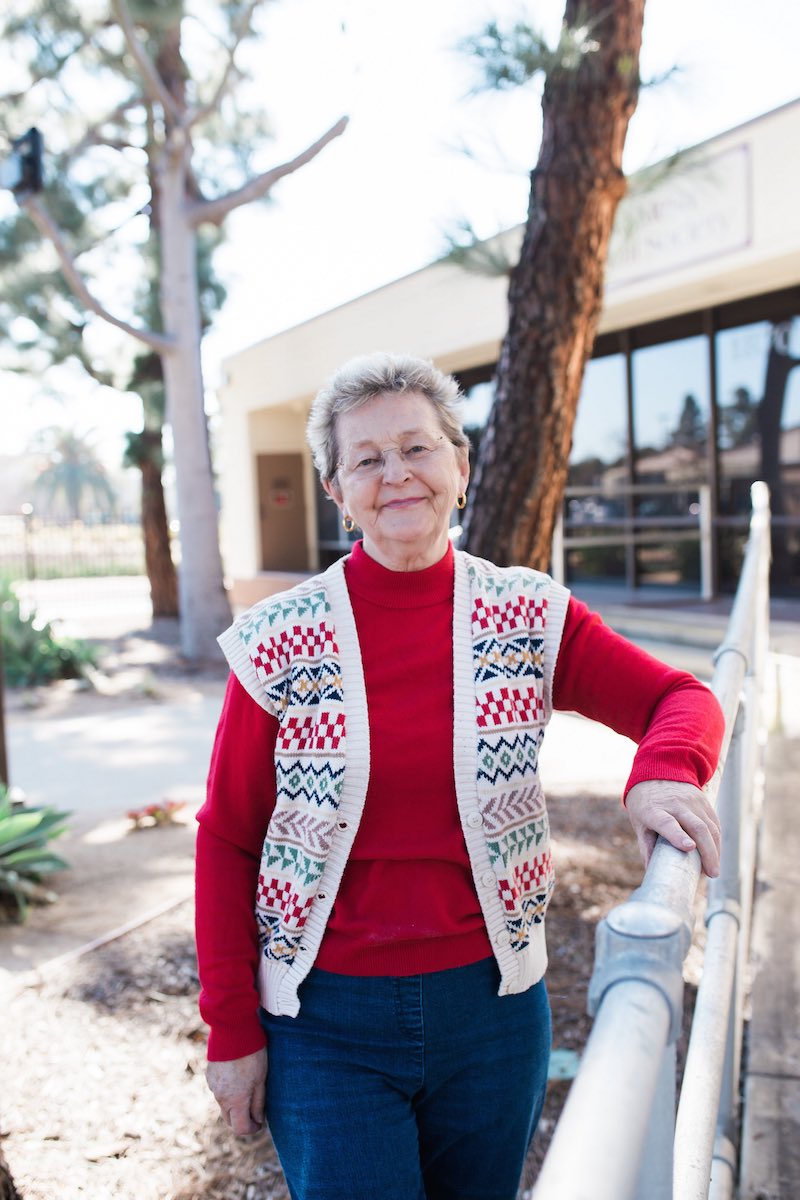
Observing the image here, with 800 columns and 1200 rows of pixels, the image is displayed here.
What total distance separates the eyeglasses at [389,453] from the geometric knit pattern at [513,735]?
21cm

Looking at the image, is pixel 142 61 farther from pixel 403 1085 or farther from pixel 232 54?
pixel 403 1085

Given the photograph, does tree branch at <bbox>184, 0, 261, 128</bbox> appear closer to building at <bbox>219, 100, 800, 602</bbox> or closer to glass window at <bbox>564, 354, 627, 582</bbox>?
building at <bbox>219, 100, 800, 602</bbox>

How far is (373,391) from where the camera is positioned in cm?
170

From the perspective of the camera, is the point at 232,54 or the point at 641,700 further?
the point at 232,54

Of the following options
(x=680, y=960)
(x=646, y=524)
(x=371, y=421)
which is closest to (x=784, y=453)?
(x=646, y=524)

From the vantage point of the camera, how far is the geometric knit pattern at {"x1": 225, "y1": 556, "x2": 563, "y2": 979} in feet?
5.15

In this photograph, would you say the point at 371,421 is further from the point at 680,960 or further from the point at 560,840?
the point at 560,840

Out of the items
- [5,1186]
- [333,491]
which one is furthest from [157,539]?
[333,491]

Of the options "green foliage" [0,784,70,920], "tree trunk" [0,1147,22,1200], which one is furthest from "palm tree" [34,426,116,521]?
"tree trunk" [0,1147,22,1200]

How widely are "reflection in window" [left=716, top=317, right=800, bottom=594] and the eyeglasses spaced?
807 cm

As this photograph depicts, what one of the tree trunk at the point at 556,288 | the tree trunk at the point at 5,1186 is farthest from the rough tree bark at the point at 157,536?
the tree trunk at the point at 5,1186

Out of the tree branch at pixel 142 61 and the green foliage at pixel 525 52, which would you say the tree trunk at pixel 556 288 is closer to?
the green foliage at pixel 525 52

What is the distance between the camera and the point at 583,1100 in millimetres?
686

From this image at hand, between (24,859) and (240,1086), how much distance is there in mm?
2849
